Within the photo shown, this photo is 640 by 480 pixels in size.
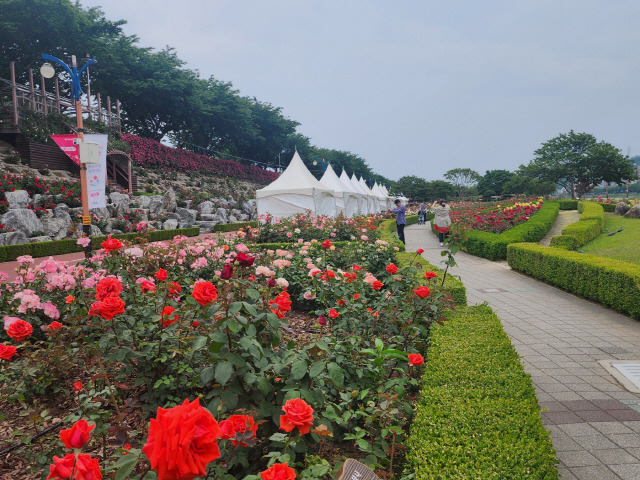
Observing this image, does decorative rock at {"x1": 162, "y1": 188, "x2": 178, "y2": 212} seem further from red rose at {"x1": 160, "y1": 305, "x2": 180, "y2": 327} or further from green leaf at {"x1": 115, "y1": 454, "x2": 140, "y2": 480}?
green leaf at {"x1": 115, "y1": 454, "x2": 140, "y2": 480}

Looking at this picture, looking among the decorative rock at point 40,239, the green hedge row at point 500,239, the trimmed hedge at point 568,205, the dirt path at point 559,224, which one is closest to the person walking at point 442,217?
the green hedge row at point 500,239

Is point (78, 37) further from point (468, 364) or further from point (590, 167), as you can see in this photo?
point (590, 167)

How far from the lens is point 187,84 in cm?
3491

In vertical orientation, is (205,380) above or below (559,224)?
above

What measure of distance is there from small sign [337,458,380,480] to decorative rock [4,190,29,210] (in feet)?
55.9

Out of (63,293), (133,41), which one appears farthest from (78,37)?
(63,293)

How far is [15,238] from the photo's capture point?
12945mm

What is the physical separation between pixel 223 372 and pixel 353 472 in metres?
0.76

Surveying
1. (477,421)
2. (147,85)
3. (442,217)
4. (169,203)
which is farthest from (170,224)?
(477,421)

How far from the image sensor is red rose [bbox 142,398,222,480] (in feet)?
2.48

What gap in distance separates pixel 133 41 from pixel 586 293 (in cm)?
3600

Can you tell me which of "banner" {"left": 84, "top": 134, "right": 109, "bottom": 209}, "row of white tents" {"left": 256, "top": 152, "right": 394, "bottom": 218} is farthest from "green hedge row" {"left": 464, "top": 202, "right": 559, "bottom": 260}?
"banner" {"left": 84, "top": 134, "right": 109, "bottom": 209}

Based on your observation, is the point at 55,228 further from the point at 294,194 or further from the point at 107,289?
the point at 107,289

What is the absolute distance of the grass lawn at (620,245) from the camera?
9.66m
